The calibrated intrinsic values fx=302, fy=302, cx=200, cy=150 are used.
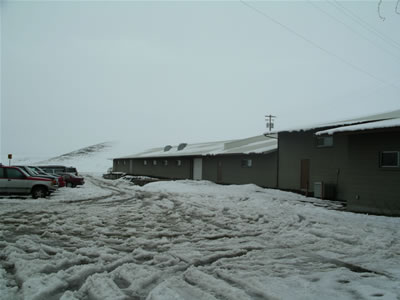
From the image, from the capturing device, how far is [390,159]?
39.8 feet

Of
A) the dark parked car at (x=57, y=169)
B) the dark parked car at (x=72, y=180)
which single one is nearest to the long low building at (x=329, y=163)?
the dark parked car at (x=72, y=180)

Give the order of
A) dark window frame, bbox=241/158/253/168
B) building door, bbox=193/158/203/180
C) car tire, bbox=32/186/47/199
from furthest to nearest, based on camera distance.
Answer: building door, bbox=193/158/203/180 < dark window frame, bbox=241/158/253/168 < car tire, bbox=32/186/47/199

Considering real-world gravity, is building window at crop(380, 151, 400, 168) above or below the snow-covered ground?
above

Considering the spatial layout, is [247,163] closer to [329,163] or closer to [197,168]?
[197,168]

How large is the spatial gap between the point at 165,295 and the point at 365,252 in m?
4.75

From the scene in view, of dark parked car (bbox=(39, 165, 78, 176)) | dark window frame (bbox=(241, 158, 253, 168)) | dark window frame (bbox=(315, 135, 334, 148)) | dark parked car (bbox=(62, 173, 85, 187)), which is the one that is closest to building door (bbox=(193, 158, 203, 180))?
dark window frame (bbox=(241, 158, 253, 168))

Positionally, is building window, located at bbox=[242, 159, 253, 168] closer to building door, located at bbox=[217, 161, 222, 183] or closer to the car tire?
building door, located at bbox=[217, 161, 222, 183]

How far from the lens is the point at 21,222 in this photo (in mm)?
9656

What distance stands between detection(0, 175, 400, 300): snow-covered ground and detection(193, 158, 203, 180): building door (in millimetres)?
19956

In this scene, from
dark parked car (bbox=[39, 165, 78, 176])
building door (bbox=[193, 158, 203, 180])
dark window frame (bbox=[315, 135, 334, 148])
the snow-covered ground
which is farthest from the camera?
building door (bbox=[193, 158, 203, 180])

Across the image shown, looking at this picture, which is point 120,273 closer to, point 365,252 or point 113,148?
point 365,252

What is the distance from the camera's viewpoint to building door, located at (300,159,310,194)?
18.9 metres

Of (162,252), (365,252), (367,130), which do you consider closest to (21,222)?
(162,252)

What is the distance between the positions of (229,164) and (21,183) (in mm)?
16333
